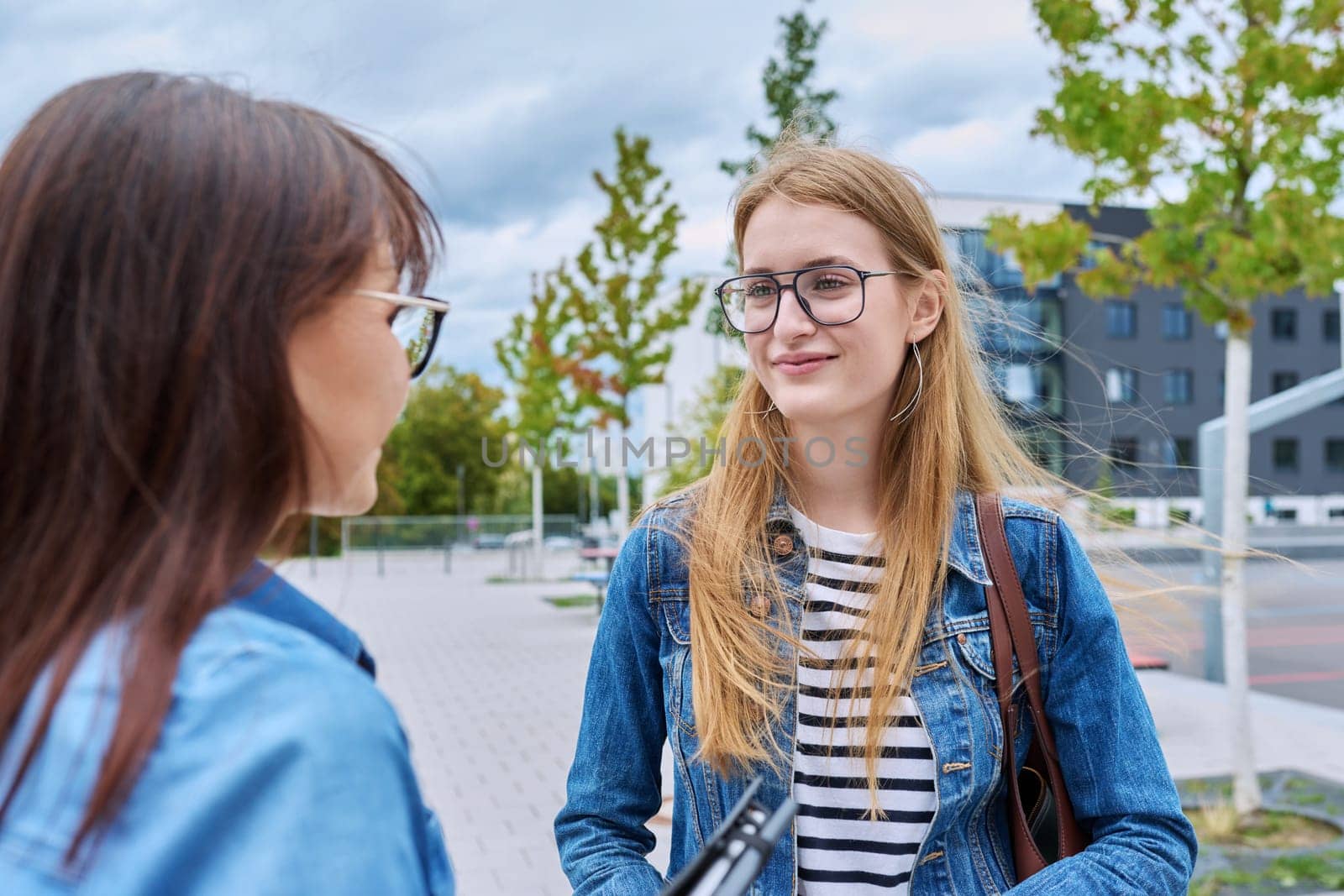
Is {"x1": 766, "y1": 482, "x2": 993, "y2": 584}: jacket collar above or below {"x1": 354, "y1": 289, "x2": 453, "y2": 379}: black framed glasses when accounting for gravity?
below

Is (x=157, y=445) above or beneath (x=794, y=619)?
above

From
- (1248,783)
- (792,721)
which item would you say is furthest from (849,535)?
(1248,783)

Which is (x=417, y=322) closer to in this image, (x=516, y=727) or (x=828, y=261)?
(x=828, y=261)

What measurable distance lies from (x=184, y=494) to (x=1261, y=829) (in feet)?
18.9

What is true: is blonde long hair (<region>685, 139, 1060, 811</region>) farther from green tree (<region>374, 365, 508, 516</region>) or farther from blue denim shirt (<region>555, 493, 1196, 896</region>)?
green tree (<region>374, 365, 508, 516</region>)

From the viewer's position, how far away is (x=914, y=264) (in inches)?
72.2

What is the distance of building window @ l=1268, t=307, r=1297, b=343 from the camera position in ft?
165

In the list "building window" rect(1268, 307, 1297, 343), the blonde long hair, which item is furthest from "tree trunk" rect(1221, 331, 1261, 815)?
"building window" rect(1268, 307, 1297, 343)

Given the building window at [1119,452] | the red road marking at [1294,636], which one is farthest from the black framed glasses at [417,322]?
the red road marking at [1294,636]

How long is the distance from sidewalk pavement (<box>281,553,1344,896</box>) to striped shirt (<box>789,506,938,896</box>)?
31.9 inches

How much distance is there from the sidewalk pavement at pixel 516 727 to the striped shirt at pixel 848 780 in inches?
31.9

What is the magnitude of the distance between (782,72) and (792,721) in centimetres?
1358

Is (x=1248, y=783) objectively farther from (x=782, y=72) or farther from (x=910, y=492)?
(x=782, y=72)

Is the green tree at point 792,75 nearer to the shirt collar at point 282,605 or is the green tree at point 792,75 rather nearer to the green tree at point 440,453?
the shirt collar at point 282,605
